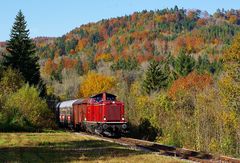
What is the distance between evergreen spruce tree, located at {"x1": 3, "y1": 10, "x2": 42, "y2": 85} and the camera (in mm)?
57753

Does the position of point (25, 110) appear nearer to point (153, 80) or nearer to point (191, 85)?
point (191, 85)

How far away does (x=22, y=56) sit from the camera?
58750 mm

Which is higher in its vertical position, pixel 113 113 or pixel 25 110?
pixel 25 110

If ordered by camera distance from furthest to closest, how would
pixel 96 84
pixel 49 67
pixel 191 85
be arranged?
pixel 49 67 → pixel 96 84 → pixel 191 85

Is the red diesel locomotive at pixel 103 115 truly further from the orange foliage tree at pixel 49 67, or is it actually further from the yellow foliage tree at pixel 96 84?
the orange foliage tree at pixel 49 67

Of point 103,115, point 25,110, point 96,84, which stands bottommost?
point 103,115

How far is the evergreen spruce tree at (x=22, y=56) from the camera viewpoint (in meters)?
57.8

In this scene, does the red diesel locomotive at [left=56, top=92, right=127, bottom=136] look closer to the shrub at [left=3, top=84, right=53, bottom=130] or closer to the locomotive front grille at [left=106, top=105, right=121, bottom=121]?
the locomotive front grille at [left=106, top=105, right=121, bottom=121]

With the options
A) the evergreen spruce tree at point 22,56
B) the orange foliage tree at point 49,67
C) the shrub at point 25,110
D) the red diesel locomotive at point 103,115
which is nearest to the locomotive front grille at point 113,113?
the red diesel locomotive at point 103,115

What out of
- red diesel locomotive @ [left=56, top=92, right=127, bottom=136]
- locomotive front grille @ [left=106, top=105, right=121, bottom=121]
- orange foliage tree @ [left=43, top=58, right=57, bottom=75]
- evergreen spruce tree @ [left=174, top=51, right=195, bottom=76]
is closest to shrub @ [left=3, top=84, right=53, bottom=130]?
red diesel locomotive @ [left=56, top=92, right=127, bottom=136]

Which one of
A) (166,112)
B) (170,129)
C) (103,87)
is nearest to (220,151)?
(170,129)

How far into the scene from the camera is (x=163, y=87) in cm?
8219

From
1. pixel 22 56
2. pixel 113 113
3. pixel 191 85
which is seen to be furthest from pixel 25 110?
pixel 191 85

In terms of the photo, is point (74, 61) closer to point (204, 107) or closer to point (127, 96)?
point (127, 96)
